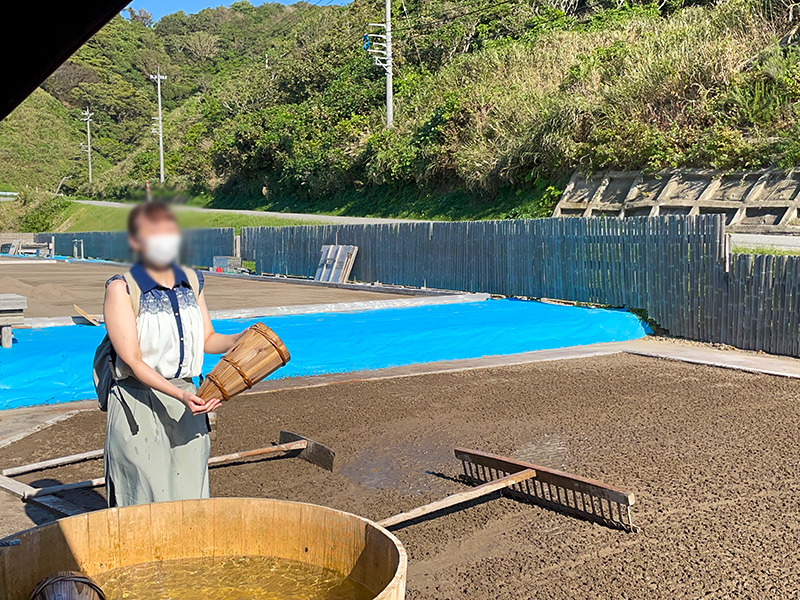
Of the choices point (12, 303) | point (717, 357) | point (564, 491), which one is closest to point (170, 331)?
point (564, 491)

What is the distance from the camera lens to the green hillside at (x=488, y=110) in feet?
58.3

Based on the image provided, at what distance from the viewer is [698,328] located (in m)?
11.4

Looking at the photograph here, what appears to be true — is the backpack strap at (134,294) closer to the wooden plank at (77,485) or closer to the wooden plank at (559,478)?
the wooden plank at (77,485)

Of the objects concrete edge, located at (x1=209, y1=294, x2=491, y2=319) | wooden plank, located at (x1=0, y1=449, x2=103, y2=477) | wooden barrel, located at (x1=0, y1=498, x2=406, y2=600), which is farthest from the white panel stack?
wooden barrel, located at (x1=0, y1=498, x2=406, y2=600)

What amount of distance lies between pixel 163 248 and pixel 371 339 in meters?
8.96

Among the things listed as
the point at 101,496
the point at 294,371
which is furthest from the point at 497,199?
the point at 101,496

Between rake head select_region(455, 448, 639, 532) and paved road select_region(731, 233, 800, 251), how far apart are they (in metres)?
9.46

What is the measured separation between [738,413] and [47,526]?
20.3ft

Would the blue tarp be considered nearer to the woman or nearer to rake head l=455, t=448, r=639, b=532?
rake head l=455, t=448, r=639, b=532

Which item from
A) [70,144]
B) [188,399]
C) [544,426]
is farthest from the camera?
[70,144]

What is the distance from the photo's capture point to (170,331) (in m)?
3.05

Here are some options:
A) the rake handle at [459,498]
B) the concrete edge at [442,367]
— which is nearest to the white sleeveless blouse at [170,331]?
the rake handle at [459,498]

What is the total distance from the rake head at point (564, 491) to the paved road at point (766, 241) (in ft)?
31.0

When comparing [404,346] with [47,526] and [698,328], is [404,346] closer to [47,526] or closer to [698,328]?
[698,328]
